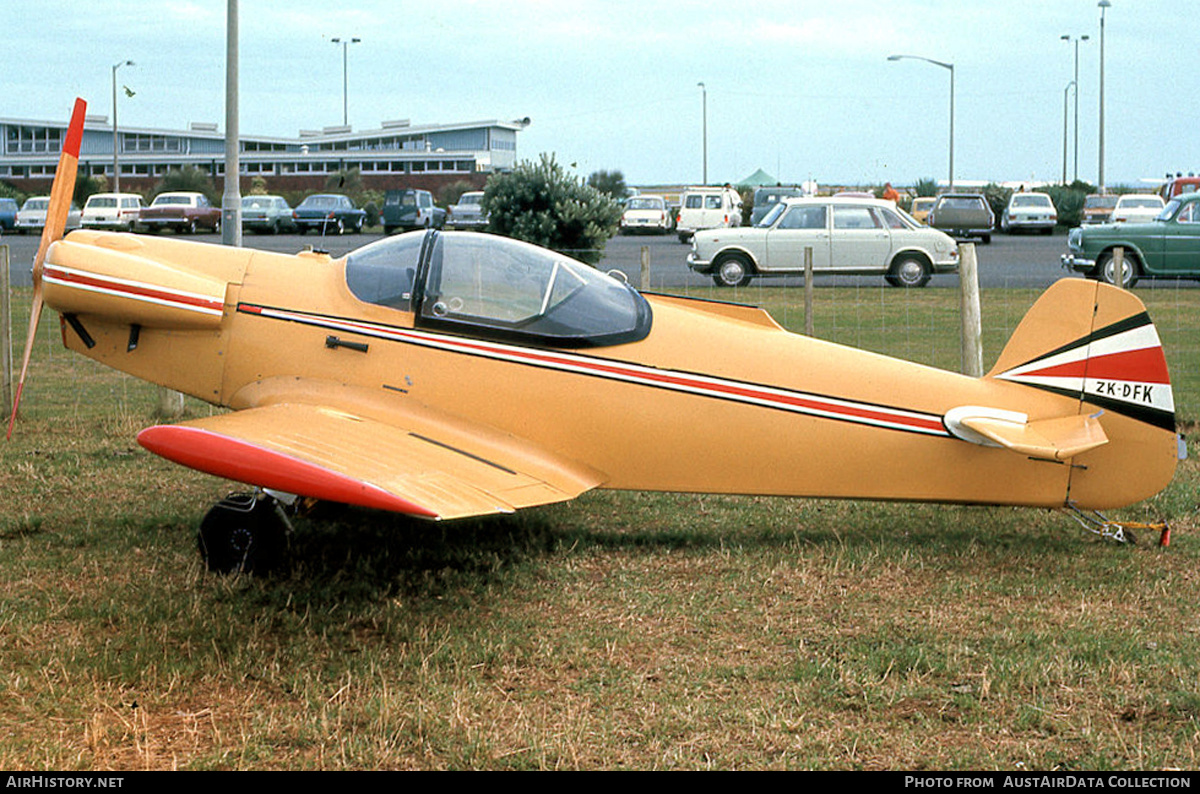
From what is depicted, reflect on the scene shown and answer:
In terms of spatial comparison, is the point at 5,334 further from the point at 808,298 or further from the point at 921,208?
the point at 921,208

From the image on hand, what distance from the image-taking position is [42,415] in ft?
37.1

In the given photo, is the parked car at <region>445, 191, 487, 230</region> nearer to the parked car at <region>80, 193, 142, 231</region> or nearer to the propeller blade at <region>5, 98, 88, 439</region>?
the parked car at <region>80, 193, 142, 231</region>

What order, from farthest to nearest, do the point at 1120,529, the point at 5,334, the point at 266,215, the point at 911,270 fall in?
the point at 266,215, the point at 911,270, the point at 5,334, the point at 1120,529

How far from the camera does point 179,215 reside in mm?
43469

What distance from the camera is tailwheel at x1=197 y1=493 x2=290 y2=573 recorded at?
6.20 meters

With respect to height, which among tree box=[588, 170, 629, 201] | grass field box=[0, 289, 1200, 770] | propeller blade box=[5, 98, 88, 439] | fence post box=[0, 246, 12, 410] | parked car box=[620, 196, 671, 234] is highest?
tree box=[588, 170, 629, 201]

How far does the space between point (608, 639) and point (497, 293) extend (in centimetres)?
216

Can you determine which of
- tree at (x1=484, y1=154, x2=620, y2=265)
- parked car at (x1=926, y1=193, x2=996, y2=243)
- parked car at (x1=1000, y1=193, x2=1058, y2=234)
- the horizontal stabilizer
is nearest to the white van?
parked car at (x1=926, y1=193, x2=996, y2=243)

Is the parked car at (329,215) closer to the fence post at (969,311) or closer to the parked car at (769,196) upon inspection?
the parked car at (769,196)

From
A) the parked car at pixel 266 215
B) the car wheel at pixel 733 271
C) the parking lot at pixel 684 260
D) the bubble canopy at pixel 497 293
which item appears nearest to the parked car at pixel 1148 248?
the parking lot at pixel 684 260

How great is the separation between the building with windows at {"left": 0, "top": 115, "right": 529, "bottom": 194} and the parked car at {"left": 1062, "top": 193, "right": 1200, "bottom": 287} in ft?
187

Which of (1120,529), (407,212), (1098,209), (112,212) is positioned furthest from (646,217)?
(1120,529)

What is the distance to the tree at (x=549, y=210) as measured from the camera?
1848 cm
